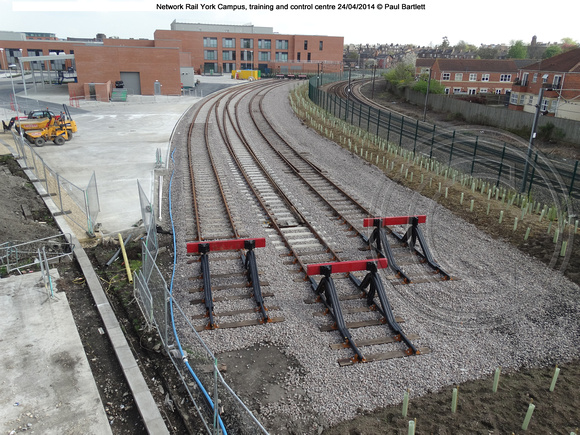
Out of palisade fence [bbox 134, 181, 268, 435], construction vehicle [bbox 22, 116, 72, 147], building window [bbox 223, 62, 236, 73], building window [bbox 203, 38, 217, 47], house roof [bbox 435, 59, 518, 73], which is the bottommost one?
palisade fence [bbox 134, 181, 268, 435]

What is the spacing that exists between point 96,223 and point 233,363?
8.57 m

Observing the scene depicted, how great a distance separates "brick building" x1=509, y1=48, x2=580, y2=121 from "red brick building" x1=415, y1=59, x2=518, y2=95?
14809mm

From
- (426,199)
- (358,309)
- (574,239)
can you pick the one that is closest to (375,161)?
(426,199)

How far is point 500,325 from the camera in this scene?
9.97m

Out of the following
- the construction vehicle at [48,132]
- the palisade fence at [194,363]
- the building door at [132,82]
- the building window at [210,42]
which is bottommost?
the palisade fence at [194,363]

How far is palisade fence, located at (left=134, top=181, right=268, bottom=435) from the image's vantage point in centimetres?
726

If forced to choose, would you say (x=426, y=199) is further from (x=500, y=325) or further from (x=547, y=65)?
(x=547, y=65)

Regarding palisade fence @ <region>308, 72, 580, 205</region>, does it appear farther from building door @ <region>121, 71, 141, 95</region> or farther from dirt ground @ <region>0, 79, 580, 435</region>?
building door @ <region>121, 71, 141, 95</region>

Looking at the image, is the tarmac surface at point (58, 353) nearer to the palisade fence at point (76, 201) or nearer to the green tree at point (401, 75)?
the palisade fence at point (76, 201)

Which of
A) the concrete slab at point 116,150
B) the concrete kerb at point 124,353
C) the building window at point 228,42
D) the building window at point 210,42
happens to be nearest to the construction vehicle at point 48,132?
the concrete slab at point 116,150

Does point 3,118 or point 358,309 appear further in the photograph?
point 3,118

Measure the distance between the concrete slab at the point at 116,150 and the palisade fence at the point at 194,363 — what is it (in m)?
5.40

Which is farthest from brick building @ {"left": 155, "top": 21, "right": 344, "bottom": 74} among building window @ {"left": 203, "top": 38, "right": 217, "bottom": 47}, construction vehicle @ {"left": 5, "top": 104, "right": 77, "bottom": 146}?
construction vehicle @ {"left": 5, "top": 104, "right": 77, "bottom": 146}

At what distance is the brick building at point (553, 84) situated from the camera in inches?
1849
